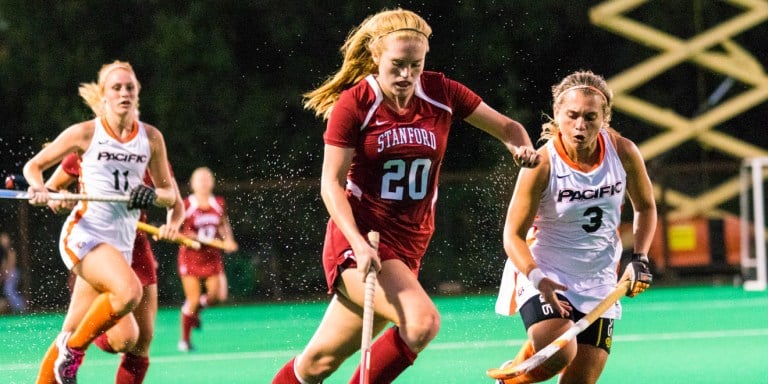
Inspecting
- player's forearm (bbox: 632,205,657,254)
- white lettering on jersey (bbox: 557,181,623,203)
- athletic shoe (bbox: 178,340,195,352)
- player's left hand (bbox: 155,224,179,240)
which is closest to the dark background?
athletic shoe (bbox: 178,340,195,352)

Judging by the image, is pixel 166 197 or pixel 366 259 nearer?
pixel 366 259

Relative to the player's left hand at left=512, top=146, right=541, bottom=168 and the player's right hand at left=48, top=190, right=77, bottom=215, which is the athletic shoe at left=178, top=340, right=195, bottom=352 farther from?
the player's left hand at left=512, top=146, right=541, bottom=168

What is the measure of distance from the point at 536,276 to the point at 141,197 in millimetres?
1923

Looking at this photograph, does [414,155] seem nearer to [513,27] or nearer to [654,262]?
[654,262]

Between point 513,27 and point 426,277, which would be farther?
point 513,27

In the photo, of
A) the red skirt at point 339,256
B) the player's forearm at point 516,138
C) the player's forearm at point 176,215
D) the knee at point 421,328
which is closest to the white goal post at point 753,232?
the player's forearm at point 176,215

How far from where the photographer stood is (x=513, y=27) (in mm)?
17859

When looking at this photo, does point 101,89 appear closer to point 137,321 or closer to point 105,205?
point 105,205

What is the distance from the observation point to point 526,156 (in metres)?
4.52

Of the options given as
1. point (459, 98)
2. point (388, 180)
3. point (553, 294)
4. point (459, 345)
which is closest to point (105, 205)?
point (388, 180)

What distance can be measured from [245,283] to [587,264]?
1057 cm

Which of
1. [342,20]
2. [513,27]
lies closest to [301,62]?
[342,20]

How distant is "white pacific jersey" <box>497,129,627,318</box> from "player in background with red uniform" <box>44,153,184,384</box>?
6.08ft

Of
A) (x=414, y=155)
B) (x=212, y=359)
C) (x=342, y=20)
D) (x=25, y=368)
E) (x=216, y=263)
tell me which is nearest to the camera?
(x=414, y=155)
